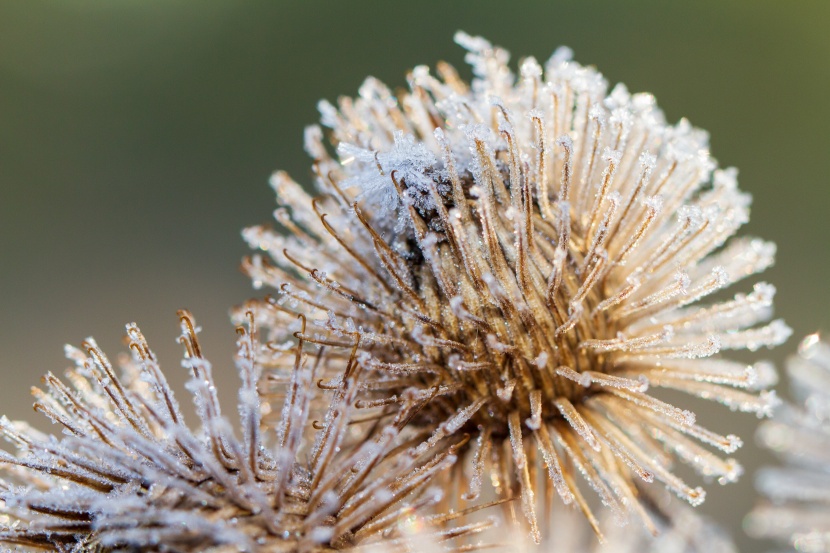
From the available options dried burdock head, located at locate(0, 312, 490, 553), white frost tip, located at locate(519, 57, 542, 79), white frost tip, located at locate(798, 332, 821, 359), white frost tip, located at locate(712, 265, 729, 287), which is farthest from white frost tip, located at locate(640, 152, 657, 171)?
dried burdock head, located at locate(0, 312, 490, 553)

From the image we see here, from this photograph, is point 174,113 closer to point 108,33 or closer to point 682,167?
point 108,33

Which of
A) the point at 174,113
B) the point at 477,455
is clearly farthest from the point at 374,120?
the point at 174,113

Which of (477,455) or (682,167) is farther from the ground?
(682,167)

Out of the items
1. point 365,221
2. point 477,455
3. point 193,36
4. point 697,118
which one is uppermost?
point 193,36

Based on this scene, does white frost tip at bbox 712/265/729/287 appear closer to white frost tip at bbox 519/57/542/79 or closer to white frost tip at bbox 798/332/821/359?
white frost tip at bbox 798/332/821/359

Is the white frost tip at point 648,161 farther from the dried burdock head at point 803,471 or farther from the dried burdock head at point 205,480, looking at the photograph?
the dried burdock head at point 205,480

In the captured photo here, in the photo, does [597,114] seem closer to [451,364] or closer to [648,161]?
[648,161]

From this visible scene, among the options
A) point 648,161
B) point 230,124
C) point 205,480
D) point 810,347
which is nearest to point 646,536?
point 810,347
